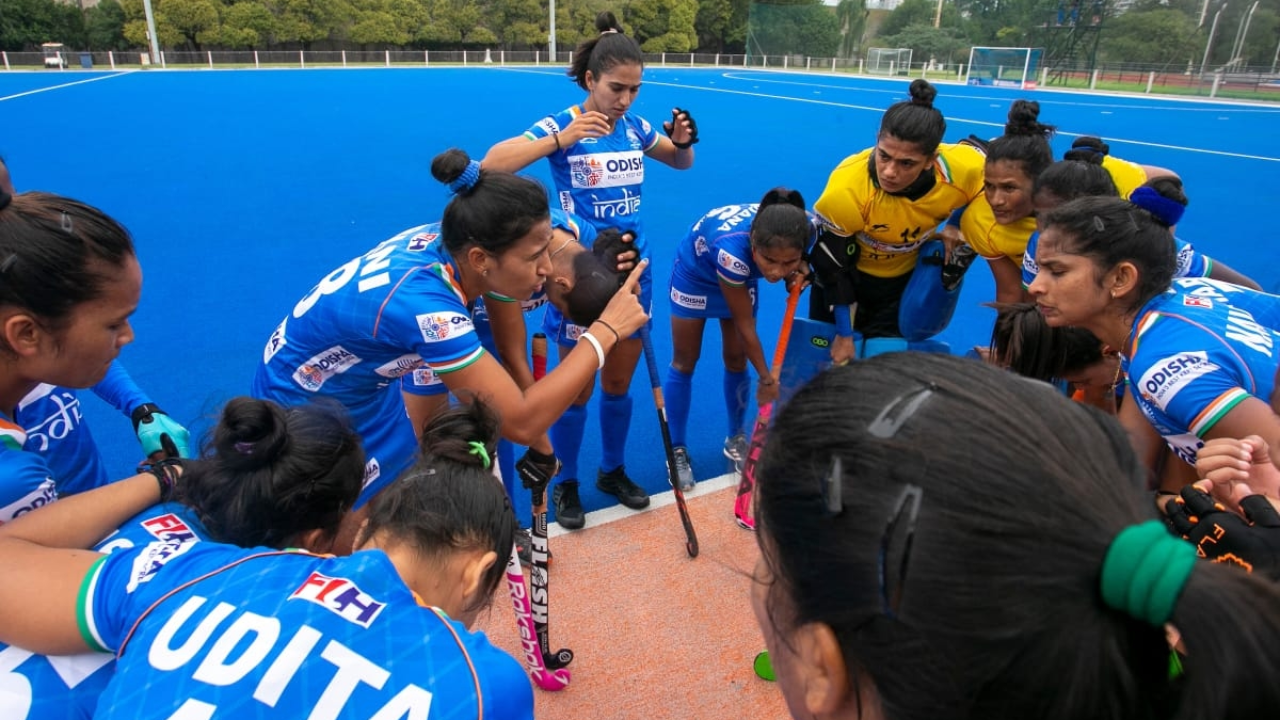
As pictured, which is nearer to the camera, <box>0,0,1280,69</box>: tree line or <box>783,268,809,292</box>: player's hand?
<box>783,268,809,292</box>: player's hand

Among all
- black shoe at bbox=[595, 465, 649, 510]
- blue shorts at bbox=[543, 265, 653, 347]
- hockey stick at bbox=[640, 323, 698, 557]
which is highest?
blue shorts at bbox=[543, 265, 653, 347]

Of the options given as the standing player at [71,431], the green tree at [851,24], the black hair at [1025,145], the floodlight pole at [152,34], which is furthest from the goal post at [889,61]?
the standing player at [71,431]

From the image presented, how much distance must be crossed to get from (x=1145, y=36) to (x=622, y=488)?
33782 mm

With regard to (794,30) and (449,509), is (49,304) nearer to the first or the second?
(449,509)

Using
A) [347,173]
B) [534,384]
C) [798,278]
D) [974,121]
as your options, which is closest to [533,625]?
[534,384]

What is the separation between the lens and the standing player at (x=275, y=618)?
1.03 meters

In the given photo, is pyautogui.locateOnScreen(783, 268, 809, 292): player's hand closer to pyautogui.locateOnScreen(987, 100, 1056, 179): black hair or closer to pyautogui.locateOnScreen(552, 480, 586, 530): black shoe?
pyautogui.locateOnScreen(987, 100, 1056, 179): black hair

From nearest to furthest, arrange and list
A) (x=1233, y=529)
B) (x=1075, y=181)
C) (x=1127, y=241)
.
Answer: (x=1233, y=529) → (x=1127, y=241) → (x=1075, y=181)

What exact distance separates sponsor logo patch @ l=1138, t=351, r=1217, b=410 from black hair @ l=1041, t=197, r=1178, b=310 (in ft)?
1.00

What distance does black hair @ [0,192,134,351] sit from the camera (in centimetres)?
137

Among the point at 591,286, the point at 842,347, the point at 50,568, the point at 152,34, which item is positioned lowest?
the point at 842,347

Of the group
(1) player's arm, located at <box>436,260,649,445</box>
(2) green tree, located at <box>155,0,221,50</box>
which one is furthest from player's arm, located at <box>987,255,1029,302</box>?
(2) green tree, located at <box>155,0,221,50</box>

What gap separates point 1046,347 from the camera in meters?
2.62

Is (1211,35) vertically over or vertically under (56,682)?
over
